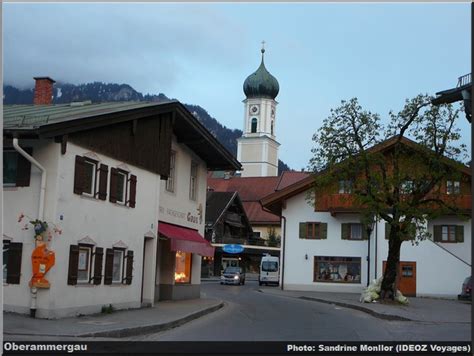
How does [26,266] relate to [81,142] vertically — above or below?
below

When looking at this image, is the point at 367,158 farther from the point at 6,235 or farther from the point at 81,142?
the point at 6,235

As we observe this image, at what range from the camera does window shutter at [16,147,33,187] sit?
1596 centimetres

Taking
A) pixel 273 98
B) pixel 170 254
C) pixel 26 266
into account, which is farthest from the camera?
pixel 273 98

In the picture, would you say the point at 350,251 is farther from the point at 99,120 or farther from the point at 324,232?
the point at 99,120

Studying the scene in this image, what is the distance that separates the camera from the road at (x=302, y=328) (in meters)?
14.1

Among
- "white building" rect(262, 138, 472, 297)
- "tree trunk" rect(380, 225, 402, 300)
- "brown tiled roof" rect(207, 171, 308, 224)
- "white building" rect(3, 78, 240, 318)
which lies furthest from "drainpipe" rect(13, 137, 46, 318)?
"brown tiled roof" rect(207, 171, 308, 224)

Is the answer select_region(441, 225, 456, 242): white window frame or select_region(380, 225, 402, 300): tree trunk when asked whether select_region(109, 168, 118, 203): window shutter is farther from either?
select_region(441, 225, 456, 242): white window frame

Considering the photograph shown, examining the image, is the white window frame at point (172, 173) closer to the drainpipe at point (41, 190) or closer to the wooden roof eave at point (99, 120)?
the wooden roof eave at point (99, 120)

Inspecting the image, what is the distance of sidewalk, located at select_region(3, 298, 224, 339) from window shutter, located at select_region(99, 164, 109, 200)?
3.25 metres

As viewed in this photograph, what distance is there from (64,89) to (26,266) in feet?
479

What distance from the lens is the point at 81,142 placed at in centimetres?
1675

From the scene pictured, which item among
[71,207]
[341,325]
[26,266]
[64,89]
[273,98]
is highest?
[64,89]

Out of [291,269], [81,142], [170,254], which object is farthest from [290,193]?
[81,142]
